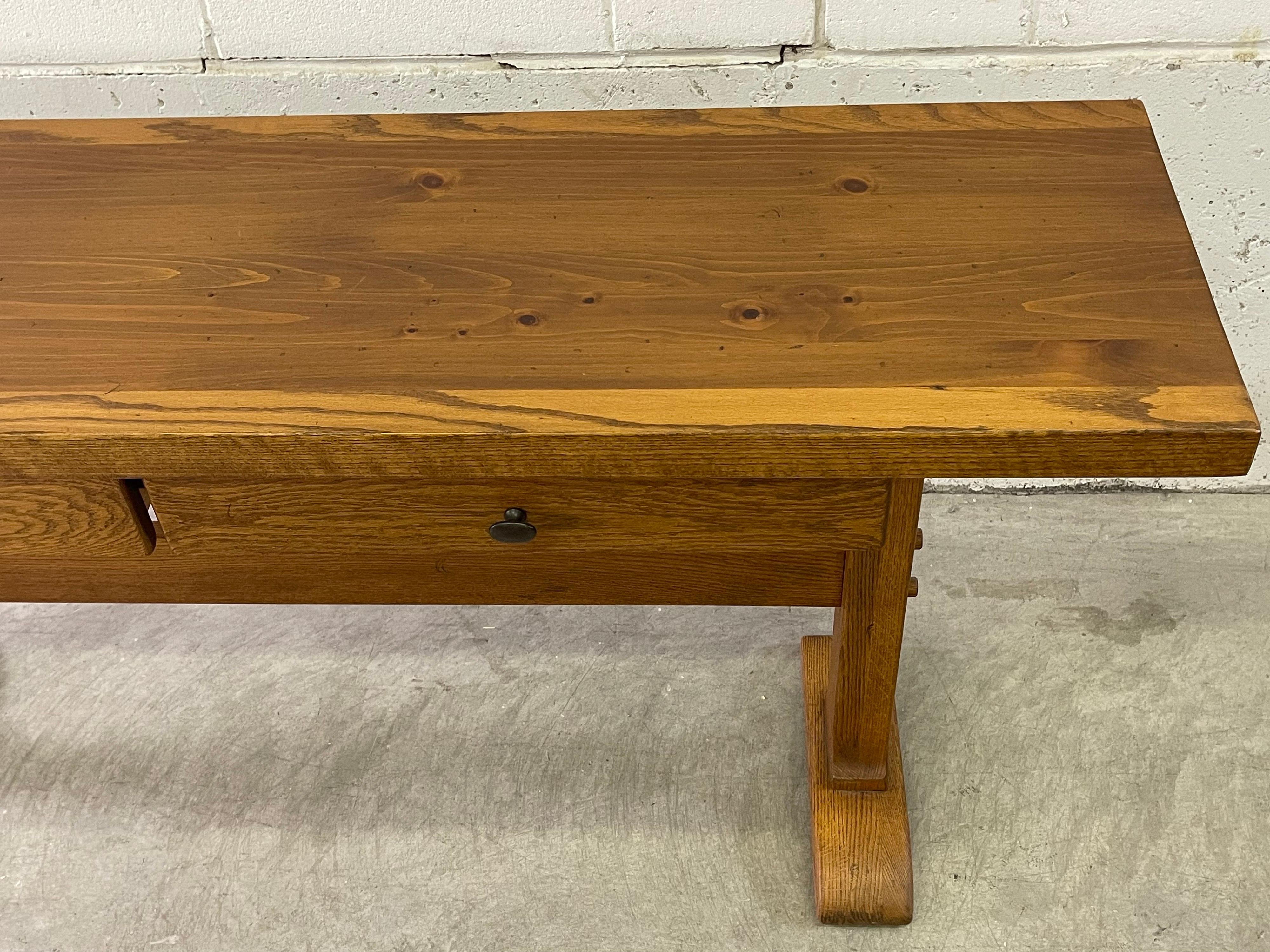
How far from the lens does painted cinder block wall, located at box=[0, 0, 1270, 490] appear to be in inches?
58.9

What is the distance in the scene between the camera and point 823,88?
155cm

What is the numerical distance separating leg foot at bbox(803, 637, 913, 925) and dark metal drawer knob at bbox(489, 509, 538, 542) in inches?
21.9

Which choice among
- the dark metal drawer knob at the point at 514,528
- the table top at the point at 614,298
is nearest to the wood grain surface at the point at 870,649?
the table top at the point at 614,298

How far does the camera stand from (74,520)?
3.55 feet

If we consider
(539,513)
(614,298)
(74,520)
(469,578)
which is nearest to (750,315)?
(614,298)

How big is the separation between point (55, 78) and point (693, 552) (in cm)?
108

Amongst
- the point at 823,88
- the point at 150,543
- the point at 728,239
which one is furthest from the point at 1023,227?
the point at 150,543

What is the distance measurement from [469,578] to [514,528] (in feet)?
0.41

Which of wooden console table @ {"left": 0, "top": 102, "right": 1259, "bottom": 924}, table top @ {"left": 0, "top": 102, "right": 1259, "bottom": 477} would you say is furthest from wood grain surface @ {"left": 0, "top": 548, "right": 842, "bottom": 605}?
table top @ {"left": 0, "top": 102, "right": 1259, "bottom": 477}

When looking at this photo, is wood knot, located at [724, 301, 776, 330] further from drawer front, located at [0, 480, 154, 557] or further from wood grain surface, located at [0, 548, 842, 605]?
drawer front, located at [0, 480, 154, 557]

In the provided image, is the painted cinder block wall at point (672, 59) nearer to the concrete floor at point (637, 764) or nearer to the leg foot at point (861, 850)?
the concrete floor at point (637, 764)

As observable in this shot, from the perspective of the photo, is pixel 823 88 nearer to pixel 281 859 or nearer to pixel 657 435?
pixel 657 435

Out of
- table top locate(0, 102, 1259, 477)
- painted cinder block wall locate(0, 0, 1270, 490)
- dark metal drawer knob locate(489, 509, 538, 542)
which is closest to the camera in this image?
table top locate(0, 102, 1259, 477)

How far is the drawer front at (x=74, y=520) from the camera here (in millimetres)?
1060
